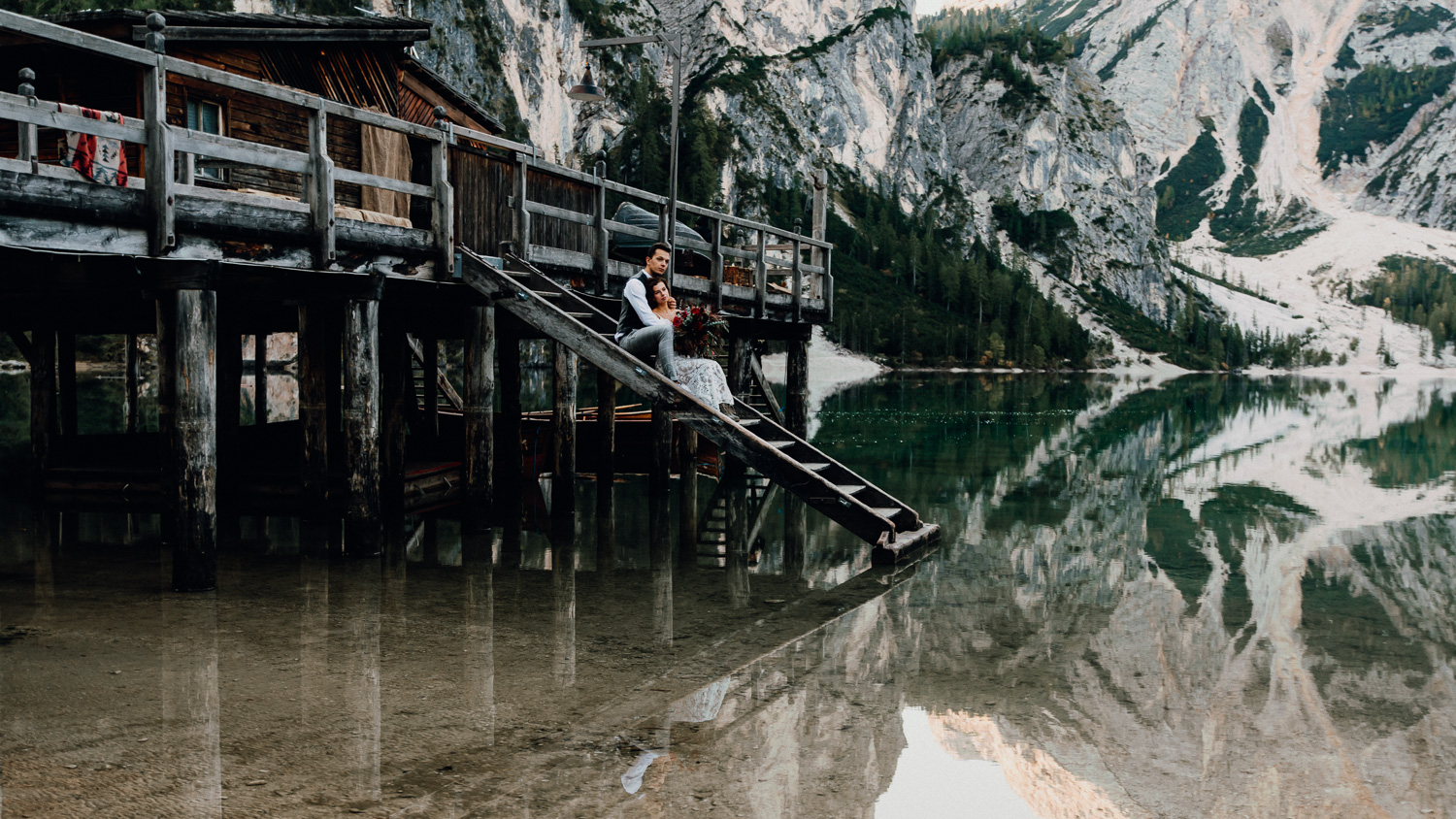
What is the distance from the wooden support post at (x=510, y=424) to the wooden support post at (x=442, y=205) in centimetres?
428

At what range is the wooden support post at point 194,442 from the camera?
10.2m

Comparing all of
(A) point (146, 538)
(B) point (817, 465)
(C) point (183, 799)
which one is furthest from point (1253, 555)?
(A) point (146, 538)

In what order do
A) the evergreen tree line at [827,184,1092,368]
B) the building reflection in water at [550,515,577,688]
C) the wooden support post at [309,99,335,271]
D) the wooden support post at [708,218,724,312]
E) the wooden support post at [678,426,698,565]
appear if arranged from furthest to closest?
the evergreen tree line at [827,184,1092,368]
the wooden support post at [708,218,724,312]
the wooden support post at [678,426,698,565]
the wooden support post at [309,99,335,271]
the building reflection in water at [550,515,577,688]

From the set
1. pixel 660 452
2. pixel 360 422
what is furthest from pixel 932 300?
pixel 360 422

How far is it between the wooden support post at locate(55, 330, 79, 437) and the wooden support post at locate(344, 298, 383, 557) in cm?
945

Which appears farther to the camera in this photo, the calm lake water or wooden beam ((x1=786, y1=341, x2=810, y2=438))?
wooden beam ((x1=786, y1=341, x2=810, y2=438))

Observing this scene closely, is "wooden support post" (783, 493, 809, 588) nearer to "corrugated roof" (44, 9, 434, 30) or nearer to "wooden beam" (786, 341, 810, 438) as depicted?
"wooden beam" (786, 341, 810, 438)

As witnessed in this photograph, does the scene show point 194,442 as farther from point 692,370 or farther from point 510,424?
point 510,424

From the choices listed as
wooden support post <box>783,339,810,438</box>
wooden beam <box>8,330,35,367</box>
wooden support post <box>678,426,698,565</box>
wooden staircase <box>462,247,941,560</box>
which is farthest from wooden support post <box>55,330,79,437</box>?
wooden support post <box>783,339,810,438</box>

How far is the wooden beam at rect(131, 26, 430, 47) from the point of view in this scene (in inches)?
663

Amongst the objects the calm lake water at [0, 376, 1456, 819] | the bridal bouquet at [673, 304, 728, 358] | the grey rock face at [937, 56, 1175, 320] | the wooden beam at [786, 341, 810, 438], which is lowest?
the calm lake water at [0, 376, 1456, 819]

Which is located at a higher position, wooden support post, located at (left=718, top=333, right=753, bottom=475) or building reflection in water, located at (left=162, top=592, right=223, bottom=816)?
wooden support post, located at (left=718, top=333, right=753, bottom=475)

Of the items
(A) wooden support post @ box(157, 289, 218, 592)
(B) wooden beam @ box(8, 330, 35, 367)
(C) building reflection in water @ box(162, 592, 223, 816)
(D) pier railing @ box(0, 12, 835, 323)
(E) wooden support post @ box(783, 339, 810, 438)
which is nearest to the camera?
(C) building reflection in water @ box(162, 592, 223, 816)

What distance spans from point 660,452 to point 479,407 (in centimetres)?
531
